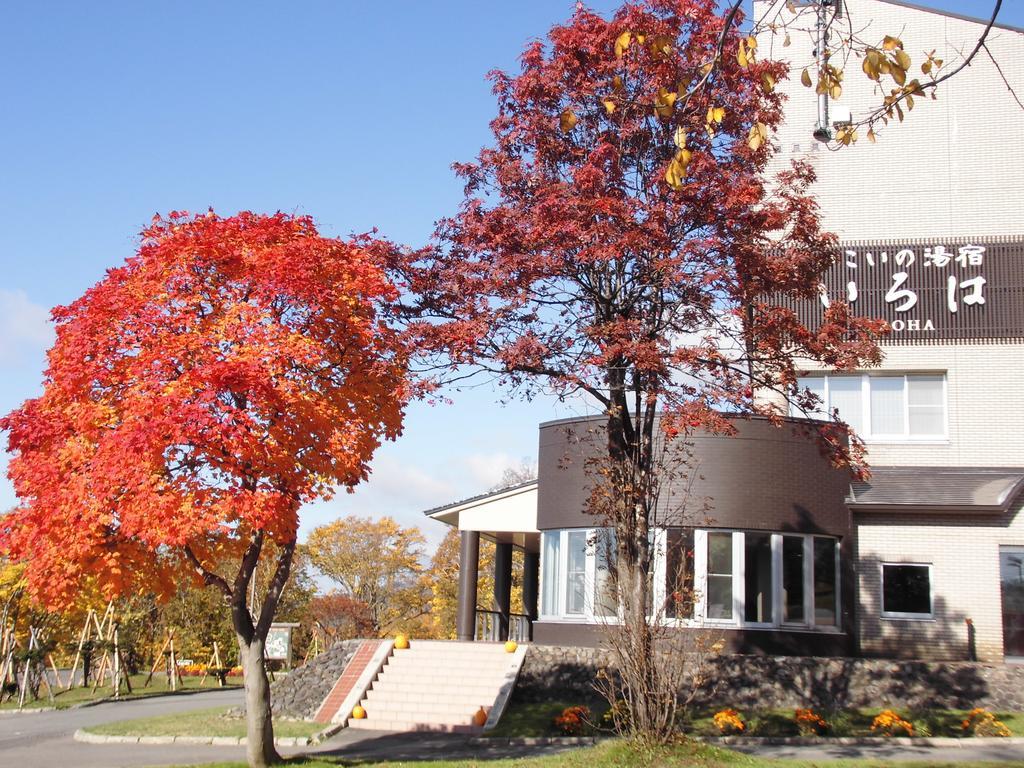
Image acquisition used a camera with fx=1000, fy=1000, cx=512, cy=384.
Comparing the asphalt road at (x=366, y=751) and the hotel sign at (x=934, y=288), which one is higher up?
the hotel sign at (x=934, y=288)

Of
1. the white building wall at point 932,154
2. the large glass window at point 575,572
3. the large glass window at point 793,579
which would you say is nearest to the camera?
the large glass window at point 793,579

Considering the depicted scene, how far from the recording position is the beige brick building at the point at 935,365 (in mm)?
20922

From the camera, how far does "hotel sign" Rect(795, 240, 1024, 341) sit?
2309 centimetres

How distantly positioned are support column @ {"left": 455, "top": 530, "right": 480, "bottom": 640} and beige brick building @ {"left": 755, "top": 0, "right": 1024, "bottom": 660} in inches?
363

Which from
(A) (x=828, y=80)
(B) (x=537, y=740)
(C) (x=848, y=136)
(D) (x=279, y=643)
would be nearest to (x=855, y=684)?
(B) (x=537, y=740)

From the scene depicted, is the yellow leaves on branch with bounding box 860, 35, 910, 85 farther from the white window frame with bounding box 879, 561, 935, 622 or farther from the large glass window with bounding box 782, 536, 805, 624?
the white window frame with bounding box 879, 561, 935, 622

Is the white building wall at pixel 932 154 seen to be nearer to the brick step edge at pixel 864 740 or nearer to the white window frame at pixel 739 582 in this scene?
the white window frame at pixel 739 582

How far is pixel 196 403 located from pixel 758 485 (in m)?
12.1

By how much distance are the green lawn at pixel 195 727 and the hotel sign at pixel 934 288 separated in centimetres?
Result: 1470

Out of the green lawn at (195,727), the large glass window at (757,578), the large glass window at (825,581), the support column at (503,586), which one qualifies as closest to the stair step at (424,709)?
the green lawn at (195,727)

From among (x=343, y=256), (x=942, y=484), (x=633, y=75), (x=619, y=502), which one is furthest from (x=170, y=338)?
(x=942, y=484)

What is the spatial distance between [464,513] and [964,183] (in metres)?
14.6

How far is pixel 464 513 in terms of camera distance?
24.9 m

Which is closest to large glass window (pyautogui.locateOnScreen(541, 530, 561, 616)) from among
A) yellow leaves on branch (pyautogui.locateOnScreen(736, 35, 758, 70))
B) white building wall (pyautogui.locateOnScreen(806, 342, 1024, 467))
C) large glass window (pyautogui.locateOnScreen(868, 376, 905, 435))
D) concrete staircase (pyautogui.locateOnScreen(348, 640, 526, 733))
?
concrete staircase (pyautogui.locateOnScreen(348, 640, 526, 733))
